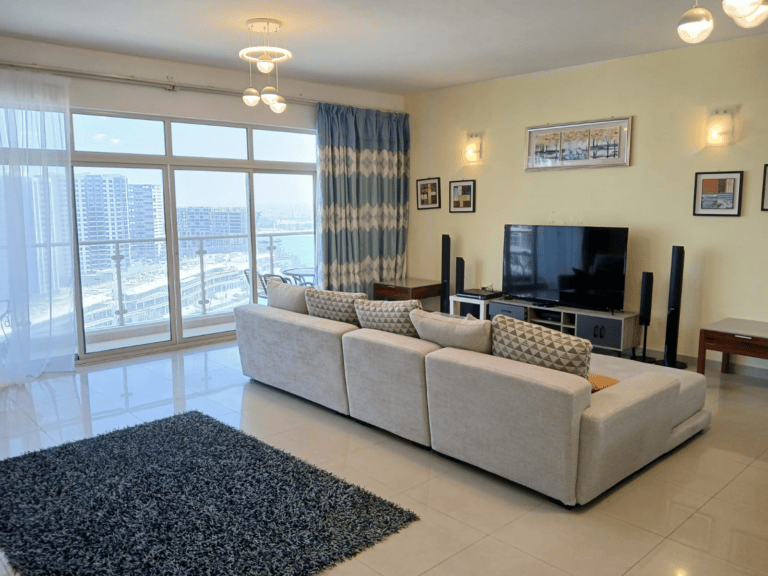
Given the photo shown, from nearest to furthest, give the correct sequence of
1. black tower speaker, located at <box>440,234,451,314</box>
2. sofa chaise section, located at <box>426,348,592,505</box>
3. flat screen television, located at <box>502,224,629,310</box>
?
1. sofa chaise section, located at <box>426,348,592,505</box>
2. flat screen television, located at <box>502,224,629,310</box>
3. black tower speaker, located at <box>440,234,451,314</box>

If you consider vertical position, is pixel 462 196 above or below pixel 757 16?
below

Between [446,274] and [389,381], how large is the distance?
370 centimetres

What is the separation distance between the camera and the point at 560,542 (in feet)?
8.46

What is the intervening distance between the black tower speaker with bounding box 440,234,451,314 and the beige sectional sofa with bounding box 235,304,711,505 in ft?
10.4

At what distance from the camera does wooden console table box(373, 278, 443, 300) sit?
6992mm

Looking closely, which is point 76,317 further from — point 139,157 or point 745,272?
point 745,272

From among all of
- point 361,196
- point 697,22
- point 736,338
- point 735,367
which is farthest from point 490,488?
point 361,196

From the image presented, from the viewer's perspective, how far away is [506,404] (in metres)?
2.94

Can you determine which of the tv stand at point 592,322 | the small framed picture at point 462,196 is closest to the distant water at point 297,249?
the small framed picture at point 462,196

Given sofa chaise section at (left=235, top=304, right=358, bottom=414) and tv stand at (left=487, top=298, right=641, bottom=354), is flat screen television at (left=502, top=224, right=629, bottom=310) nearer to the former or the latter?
tv stand at (left=487, top=298, right=641, bottom=354)

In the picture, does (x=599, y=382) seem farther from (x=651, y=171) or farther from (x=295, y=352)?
(x=651, y=171)

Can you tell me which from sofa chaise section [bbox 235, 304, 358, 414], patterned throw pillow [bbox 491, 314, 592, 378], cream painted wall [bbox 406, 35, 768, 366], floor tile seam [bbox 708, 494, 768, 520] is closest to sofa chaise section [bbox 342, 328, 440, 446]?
sofa chaise section [bbox 235, 304, 358, 414]

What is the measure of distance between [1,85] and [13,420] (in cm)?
268

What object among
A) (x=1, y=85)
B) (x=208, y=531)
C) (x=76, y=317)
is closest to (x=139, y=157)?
(x=1, y=85)
